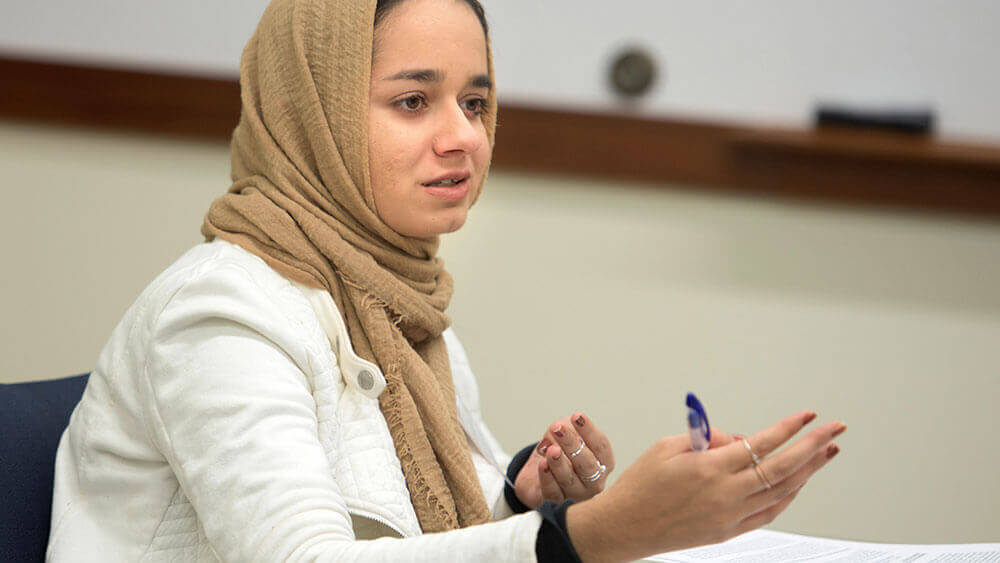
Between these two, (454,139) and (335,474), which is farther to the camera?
(454,139)

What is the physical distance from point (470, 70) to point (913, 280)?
140 cm

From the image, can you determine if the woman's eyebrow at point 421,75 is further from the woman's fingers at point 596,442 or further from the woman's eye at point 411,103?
the woman's fingers at point 596,442

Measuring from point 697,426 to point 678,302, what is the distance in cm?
149

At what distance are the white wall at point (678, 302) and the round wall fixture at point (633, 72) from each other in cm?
22

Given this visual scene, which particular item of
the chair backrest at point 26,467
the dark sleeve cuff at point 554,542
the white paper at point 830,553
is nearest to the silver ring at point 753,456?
the dark sleeve cuff at point 554,542

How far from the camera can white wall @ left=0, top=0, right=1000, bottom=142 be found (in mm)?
2105

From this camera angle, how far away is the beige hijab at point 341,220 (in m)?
1.08

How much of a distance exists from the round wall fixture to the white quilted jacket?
1253 mm

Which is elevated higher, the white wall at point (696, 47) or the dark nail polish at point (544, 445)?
the white wall at point (696, 47)

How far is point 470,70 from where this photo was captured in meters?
1.16

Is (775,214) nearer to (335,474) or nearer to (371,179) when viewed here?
(371,179)

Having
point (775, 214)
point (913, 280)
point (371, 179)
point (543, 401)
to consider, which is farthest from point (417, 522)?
point (913, 280)

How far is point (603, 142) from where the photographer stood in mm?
2131

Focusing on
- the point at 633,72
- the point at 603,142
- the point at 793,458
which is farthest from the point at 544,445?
the point at 633,72
